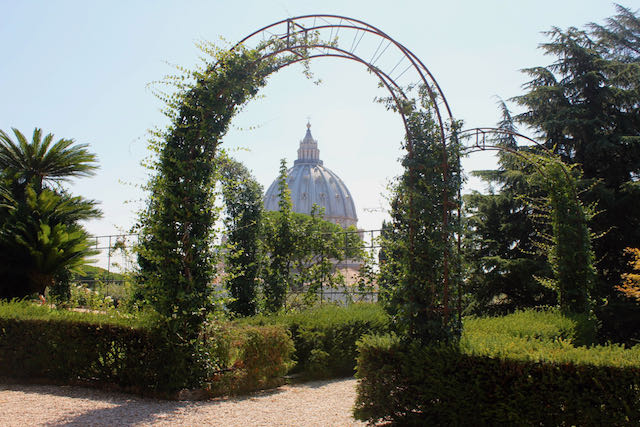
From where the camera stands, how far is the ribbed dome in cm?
8444

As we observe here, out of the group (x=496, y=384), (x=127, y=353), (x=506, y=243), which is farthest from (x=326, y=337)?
(x=506, y=243)

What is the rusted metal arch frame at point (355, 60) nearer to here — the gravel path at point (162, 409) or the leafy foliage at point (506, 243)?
the gravel path at point (162, 409)

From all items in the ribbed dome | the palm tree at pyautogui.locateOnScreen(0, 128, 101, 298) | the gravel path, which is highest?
the ribbed dome

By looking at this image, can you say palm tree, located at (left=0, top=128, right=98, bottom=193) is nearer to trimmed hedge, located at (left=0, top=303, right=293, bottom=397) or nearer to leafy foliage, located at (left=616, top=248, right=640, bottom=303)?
trimmed hedge, located at (left=0, top=303, right=293, bottom=397)

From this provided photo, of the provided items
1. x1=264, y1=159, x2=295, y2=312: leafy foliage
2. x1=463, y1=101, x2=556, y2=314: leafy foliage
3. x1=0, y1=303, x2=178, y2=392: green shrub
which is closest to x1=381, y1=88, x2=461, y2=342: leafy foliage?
x1=0, y1=303, x2=178, y2=392: green shrub

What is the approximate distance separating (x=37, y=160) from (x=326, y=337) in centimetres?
878

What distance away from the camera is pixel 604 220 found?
49.8ft

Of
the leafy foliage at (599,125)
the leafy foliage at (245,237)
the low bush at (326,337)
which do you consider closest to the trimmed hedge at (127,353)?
the low bush at (326,337)

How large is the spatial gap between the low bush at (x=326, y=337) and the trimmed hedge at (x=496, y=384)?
2.34m

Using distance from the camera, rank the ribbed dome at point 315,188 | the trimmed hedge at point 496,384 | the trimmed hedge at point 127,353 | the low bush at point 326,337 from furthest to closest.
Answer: the ribbed dome at point 315,188 → the low bush at point 326,337 → the trimmed hedge at point 127,353 → the trimmed hedge at point 496,384

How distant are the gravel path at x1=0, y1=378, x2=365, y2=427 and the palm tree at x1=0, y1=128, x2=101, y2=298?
475 centimetres

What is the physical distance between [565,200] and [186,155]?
22.1ft

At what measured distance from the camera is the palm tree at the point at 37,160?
39.3 feet

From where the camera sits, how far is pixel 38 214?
10.8 metres
